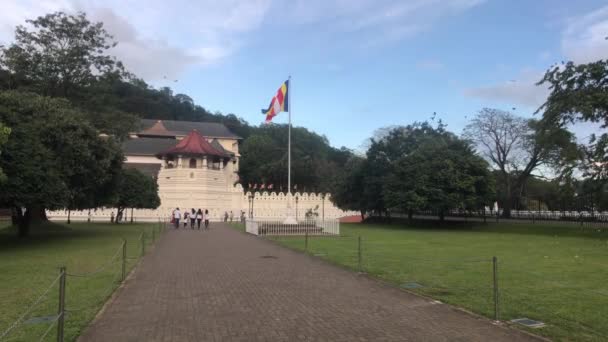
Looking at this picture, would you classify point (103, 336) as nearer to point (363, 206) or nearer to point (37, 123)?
point (37, 123)

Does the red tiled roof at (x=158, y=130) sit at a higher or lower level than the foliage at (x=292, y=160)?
higher

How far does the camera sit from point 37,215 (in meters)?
31.3

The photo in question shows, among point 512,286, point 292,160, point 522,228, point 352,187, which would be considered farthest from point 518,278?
point 292,160

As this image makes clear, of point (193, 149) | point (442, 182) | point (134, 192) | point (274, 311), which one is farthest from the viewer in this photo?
point (193, 149)

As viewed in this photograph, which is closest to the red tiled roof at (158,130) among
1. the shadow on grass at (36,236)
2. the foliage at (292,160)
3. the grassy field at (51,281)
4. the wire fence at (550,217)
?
the foliage at (292,160)

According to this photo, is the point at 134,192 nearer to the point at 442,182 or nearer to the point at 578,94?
the point at 442,182

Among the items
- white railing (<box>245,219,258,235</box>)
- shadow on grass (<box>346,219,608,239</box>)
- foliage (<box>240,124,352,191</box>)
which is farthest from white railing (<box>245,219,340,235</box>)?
foliage (<box>240,124,352,191</box>)

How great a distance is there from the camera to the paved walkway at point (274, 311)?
6766 millimetres

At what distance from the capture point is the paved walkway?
266 inches

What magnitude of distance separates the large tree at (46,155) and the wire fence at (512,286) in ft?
35.8

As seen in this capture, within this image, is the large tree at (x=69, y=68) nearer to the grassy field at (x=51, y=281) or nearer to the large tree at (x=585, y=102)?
the grassy field at (x=51, y=281)

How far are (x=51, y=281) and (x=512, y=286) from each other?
10458 mm

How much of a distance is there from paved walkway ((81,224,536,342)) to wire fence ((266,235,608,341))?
61 cm

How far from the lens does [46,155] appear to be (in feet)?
61.4
